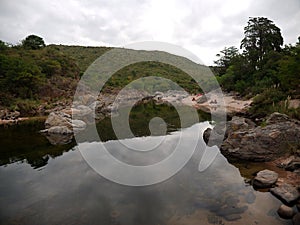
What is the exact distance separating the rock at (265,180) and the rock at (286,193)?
1.08 ft

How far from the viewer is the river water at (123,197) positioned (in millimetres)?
6215

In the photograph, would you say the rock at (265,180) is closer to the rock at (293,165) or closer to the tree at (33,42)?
the rock at (293,165)

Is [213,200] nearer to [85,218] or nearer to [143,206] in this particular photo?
[143,206]

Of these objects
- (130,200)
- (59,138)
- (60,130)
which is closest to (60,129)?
(60,130)

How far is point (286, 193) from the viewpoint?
22.7ft

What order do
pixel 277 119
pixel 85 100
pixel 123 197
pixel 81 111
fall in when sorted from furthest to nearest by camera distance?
pixel 85 100 → pixel 81 111 → pixel 277 119 → pixel 123 197

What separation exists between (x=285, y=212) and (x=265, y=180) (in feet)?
5.57

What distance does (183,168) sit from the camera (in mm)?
9906

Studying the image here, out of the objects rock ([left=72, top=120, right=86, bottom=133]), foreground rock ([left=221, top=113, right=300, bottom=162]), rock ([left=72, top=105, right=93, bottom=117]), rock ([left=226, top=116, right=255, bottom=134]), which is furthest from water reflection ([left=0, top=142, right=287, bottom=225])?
rock ([left=72, top=105, right=93, bottom=117])

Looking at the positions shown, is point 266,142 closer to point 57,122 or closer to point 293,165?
point 293,165

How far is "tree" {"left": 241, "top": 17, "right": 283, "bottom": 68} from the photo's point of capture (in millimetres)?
35438

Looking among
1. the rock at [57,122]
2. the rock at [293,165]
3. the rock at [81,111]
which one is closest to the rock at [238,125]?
the rock at [293,165]

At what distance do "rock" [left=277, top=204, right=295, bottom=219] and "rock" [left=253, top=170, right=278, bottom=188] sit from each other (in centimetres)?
138

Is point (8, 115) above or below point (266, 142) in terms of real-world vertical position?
above
